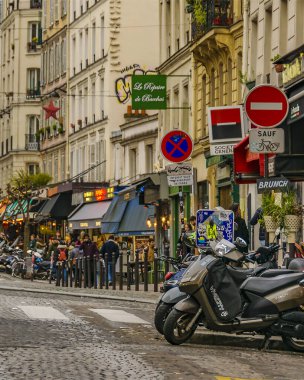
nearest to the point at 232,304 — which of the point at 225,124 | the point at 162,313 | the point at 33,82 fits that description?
the point at 162,313

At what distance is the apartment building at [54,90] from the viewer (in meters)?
77.6

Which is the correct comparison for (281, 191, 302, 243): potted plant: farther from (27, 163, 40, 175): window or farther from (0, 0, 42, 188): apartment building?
(27, 163, 40, 175): window

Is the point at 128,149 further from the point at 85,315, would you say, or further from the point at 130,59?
Answer: the point at 85,315

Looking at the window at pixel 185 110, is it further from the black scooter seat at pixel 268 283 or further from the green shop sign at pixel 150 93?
the black scooter seat at pixel 268 283

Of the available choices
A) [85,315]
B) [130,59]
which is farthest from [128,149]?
[85,315]

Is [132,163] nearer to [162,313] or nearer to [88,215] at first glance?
[88,215]

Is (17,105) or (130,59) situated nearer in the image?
(130,59)

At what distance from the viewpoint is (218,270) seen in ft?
54.7

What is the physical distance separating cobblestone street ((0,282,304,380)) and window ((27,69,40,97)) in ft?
241

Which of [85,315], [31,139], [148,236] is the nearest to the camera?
[85,315]

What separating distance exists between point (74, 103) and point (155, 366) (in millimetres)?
61890

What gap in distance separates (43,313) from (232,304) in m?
6.37

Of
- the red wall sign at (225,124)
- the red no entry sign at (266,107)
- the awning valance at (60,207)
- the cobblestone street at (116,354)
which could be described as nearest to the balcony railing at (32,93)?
the awning valance at (60,207)

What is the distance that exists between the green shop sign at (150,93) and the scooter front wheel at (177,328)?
81.4 ft
